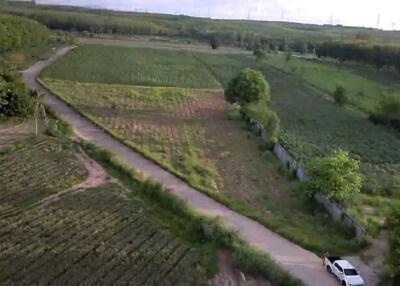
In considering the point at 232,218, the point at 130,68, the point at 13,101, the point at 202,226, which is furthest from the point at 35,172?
the point at 130,68

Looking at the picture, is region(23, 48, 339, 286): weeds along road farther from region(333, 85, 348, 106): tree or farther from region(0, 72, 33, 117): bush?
region(333, 85, 348, 106): tree

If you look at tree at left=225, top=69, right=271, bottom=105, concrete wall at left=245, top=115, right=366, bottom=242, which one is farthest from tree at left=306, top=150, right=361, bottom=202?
tree at left=225, top=69, right=271, bottom=105

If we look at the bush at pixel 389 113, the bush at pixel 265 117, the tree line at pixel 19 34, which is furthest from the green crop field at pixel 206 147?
the tree line at pixel 19 34

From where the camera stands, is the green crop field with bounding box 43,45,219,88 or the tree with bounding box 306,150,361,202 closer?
the tree with bounding box 306,150,361,202

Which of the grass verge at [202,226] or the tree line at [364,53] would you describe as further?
the tree line at [364,53]

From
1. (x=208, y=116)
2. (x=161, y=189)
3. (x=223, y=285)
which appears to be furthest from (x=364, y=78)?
(x=223, y=285)

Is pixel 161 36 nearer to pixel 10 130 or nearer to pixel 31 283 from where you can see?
pixel 10 130

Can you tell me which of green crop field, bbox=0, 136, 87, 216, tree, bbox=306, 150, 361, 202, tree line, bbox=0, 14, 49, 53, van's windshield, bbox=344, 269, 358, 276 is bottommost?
van's windshield, bbox=344, 269, 358, 276

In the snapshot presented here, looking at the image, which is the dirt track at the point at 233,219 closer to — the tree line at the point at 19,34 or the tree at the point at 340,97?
the tree at the point at 340,97
